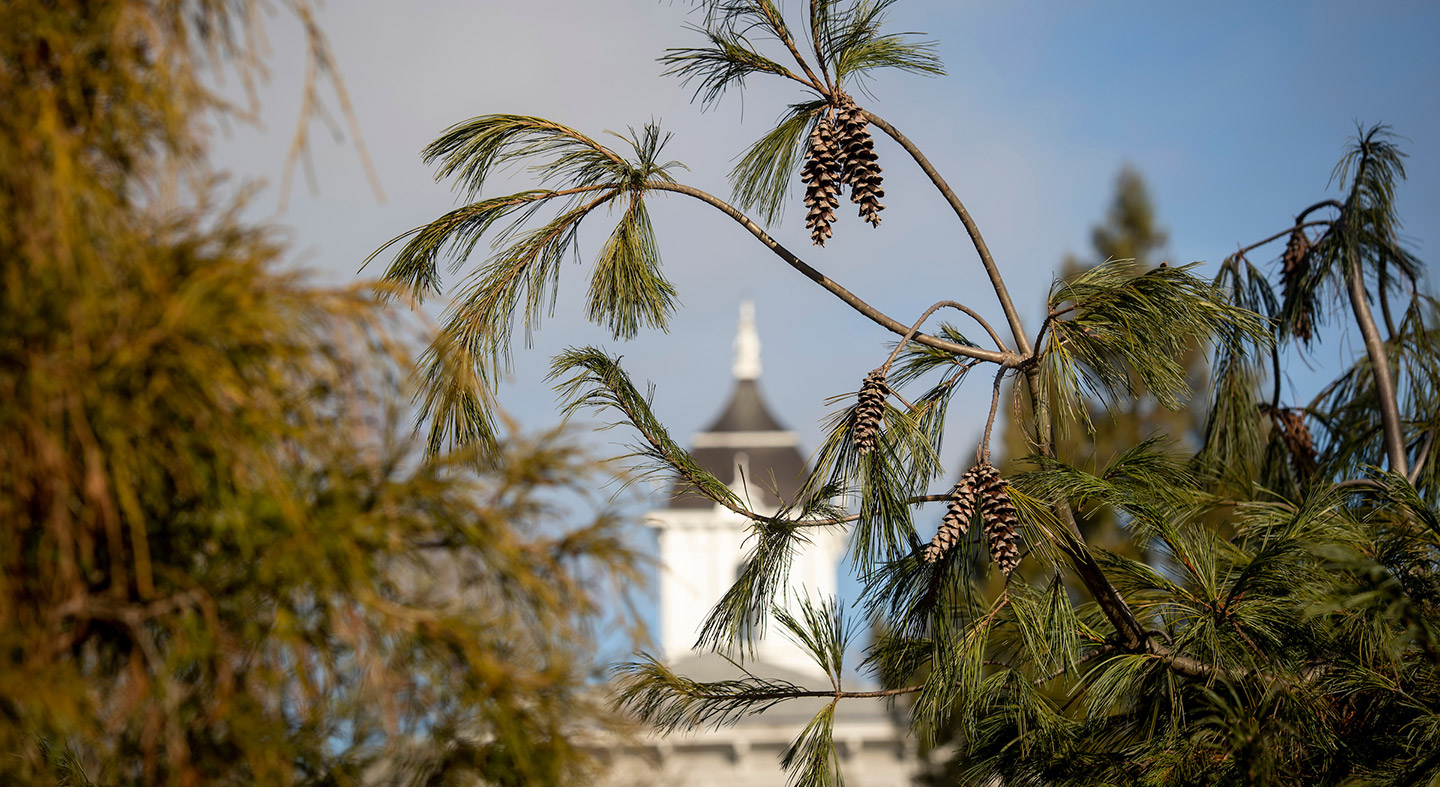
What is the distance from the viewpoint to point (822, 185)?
230cm

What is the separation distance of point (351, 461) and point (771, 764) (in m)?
14.2

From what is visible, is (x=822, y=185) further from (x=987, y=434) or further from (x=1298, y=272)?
(x=1298, y=272)

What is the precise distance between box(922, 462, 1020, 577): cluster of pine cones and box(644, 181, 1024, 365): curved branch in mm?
276

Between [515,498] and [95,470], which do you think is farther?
[515,498]

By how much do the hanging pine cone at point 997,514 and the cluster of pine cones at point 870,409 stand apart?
0.21m

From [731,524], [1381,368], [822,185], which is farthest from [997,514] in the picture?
[731,524]

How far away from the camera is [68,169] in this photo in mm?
1192

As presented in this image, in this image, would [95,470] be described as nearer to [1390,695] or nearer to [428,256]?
[428,256]

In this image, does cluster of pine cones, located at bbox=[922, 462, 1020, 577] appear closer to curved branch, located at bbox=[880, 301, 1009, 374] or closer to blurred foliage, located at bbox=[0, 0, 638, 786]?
curved branch, located at bbox=[880, 301, 1009, 374]

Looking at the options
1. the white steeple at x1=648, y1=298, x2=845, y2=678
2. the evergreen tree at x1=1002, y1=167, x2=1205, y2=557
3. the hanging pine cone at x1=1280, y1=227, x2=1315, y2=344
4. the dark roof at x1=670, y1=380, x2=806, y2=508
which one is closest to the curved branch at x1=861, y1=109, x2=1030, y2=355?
the hanging pine cone at x1=1280, y1=227, x2=1315, y2=344

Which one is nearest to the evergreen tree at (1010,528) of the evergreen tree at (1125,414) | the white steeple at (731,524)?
the evergreen tree at (1125,414)

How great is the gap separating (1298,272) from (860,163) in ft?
6.19

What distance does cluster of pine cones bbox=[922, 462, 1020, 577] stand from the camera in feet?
7.05

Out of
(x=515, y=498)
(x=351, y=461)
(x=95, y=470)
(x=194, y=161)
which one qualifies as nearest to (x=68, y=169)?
(x=194, y=161)
